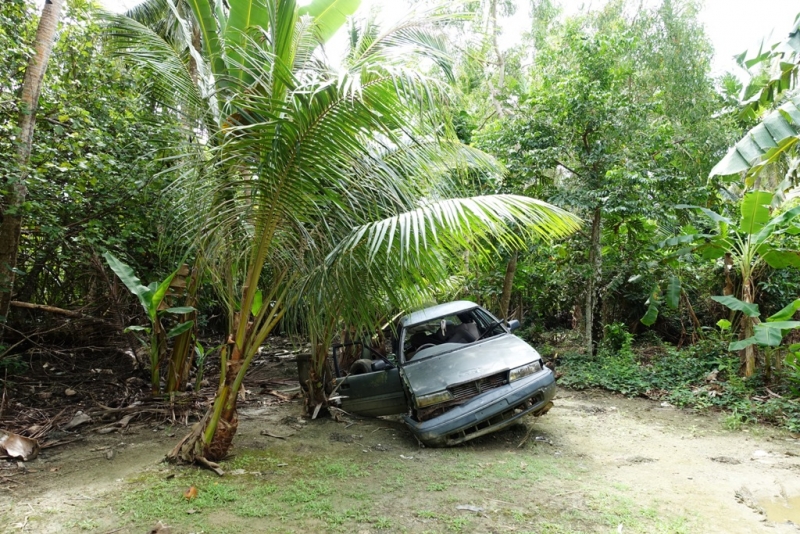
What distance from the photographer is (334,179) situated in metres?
4.02

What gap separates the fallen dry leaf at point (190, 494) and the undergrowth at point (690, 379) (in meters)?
6.07

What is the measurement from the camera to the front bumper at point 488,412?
5117 mm

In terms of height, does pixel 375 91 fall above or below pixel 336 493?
above

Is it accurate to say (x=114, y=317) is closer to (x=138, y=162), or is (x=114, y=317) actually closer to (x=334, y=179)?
(x=138, y=162)

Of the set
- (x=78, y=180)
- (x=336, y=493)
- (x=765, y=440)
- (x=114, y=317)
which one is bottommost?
(x=765, y=440)

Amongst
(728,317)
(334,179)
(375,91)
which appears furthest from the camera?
(728,317)

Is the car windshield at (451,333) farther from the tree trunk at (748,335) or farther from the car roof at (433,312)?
the tree trunk at (748,335)

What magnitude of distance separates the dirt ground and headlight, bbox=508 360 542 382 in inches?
31.1

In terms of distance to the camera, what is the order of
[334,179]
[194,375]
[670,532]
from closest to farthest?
[670,532] < [334,179] < [194,375]

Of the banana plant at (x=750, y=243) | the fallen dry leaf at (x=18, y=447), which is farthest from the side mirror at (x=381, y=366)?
the banana plant at (x=750, y=243)

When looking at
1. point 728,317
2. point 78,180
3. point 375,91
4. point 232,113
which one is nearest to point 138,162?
point 78,180

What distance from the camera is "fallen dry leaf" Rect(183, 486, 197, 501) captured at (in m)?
4.01

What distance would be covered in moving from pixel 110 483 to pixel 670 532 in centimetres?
467

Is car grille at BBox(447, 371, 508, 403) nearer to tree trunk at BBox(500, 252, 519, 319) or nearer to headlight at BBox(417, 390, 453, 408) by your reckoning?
headlight at BBox(417, 390, 453, 408)
